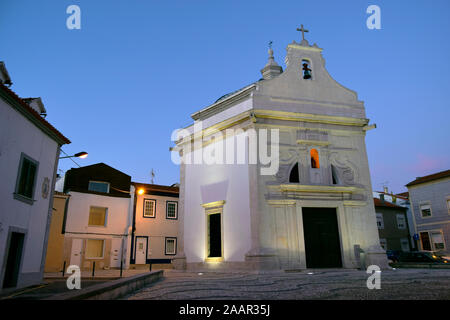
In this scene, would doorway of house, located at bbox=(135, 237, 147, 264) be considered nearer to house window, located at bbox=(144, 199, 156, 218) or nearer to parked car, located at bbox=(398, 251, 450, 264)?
house window, located at bbox=(144, 199, 156, 218)

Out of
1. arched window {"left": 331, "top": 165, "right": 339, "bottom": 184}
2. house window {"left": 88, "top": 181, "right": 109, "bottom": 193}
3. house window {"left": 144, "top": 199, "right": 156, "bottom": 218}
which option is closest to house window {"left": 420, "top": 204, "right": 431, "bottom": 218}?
arched window {"left": 331, "top": 165, "right": 339, "bottom": 184}

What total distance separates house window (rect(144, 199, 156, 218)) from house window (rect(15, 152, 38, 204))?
17.0m

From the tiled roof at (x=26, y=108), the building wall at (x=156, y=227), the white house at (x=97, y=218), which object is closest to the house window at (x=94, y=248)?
the white house at (x=97, y=218)

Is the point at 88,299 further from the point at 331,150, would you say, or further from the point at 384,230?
the point at 384,230

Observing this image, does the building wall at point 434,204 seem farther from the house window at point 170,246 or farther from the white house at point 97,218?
the white house at point 97,218

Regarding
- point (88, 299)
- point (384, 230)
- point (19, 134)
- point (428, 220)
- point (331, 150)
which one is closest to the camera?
point (88, 299)

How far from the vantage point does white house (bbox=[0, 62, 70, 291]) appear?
451 inches

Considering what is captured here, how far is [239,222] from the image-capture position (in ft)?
56.1

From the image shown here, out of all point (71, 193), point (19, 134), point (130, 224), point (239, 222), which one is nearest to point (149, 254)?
point (130, 224)

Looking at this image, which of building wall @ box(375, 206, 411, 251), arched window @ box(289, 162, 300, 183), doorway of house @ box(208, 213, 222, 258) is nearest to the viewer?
arched window @ box(289, 162, 300, 183)

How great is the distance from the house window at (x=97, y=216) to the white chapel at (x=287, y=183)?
1157 centimetres

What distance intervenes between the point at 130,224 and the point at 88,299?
24.9 m

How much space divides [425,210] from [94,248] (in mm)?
32714

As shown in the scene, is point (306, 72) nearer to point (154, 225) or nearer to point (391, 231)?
point (154, 225)
